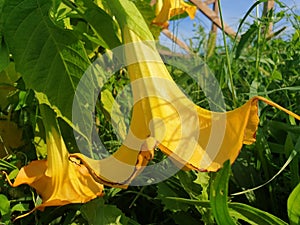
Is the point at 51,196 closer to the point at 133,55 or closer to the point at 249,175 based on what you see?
the point at 133,55

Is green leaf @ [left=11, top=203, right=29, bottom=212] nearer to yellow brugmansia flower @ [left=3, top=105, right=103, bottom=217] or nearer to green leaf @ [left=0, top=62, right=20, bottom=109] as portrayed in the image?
yellow brugmansia flower @ [left=3, top=105, right=103, bottom=217]

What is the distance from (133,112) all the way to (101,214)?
6.3 inches

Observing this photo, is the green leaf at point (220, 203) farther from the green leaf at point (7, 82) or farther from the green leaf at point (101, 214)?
the green leaf at point (7, 82)

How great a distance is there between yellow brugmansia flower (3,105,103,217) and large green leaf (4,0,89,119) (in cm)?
6

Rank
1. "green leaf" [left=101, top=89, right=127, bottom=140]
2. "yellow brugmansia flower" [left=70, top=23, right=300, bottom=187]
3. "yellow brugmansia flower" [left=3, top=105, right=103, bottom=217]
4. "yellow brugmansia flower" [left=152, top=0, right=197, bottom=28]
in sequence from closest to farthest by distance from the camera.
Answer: "yellow brugmansia flower" [left=70, top=23, right=300, bottom=187], "yellow brugmansia flower" [left=3, top=105, right=103, bottom=217], "green leaf" [left=101, top=89, right=127, bottom=140], "yellow brugmansia flower" [left=152, top=0, right=197, bottom=28]

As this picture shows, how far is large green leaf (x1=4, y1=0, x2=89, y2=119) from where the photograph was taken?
1.91 feet

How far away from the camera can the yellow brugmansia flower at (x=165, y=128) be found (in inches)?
18.3

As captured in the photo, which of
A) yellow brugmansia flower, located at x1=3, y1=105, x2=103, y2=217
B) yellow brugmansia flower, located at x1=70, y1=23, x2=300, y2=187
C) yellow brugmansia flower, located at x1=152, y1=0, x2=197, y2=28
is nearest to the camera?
yellow brugmansia flower, located at x1=70, y1=23, x2=300, y2=187

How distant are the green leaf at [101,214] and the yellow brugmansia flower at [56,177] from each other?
5cm

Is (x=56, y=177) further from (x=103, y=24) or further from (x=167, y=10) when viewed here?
(x=167, y=10)

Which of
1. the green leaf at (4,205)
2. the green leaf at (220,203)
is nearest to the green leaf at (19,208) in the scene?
the green leaf at (4,205)

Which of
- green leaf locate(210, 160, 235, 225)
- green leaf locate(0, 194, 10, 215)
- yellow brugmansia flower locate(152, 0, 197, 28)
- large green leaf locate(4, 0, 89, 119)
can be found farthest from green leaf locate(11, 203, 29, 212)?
yellow brugmansia flower locate(152, 0, 197, 28)

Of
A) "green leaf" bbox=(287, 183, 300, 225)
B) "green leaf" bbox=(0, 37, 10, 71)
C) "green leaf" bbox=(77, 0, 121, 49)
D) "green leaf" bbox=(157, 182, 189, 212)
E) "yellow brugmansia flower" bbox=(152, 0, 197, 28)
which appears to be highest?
"yellow brugmansia flower" bbox=(152, 0, 197, 28)

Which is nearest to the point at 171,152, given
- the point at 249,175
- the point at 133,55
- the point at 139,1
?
the point at 133,55
